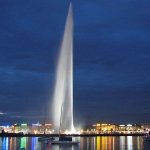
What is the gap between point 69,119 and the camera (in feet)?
333

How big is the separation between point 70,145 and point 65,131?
7481 millimetres

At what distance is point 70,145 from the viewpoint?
98.5m

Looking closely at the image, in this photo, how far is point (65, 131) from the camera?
106 metres

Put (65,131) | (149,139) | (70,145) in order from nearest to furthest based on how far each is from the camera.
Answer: (70,145), (65,131), (149,139)

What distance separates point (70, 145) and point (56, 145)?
3.43 meters

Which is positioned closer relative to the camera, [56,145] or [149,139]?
[56,145]

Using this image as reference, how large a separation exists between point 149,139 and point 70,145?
6585cm

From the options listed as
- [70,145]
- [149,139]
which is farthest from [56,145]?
[149,139]

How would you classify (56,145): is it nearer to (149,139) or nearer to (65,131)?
(65,131)

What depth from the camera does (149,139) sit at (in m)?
158

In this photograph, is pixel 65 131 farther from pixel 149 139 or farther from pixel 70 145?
pixel 149 139

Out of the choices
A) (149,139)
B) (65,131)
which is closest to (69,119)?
(65,131)

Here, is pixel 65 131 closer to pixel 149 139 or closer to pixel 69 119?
pixel 69 119

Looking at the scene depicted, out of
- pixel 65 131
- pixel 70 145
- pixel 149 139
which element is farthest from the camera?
pixel 149 139
